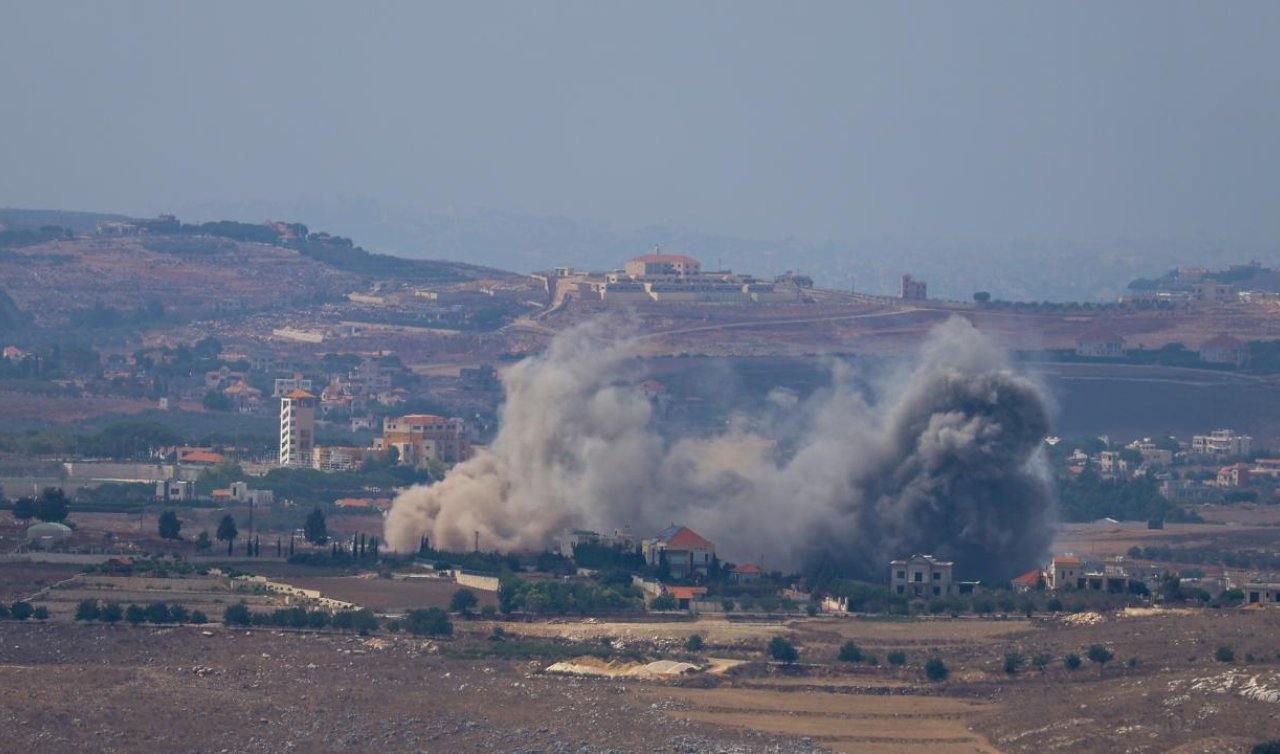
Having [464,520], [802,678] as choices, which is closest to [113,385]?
[464,520]

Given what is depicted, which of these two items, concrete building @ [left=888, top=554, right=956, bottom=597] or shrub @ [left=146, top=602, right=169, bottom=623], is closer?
shrub @ [left=146, top=602, right=169, bottom=623]

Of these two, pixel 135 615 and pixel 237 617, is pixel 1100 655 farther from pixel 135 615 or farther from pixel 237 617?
pixel 135 615

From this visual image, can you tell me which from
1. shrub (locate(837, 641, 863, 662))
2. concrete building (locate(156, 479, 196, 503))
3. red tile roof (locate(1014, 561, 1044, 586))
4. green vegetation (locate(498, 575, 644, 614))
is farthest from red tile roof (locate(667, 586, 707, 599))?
concrete building (locate(156, 479, 196, 503))

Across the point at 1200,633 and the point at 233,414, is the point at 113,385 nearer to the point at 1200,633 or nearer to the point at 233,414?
the point at 233,414

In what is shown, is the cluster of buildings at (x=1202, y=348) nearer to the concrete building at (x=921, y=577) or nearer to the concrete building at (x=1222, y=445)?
the concrete building at (x=1222, y=445)

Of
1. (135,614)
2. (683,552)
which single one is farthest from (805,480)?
(135,614)

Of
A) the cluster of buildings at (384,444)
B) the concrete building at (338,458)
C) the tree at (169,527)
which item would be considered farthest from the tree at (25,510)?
the cluster of buildings at (384,444)

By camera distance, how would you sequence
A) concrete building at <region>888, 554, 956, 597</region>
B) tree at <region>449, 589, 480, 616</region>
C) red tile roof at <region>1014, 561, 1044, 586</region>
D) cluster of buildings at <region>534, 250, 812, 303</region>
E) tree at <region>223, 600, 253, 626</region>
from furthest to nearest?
cluster of buildings at <region>534, 250, 812, 303</region>, red tile roof at <region>1014, 561, 1044, 586</region>, concrete building at <region>888, 554, 956, 597</region>, tree at <region>449, 589, 480, 616</region>, tree at <region>223, 600, 253, 626</region>

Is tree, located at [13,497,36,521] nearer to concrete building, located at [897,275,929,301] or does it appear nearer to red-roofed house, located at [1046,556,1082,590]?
red-roofed house, located at [1046,556,1082,590]
